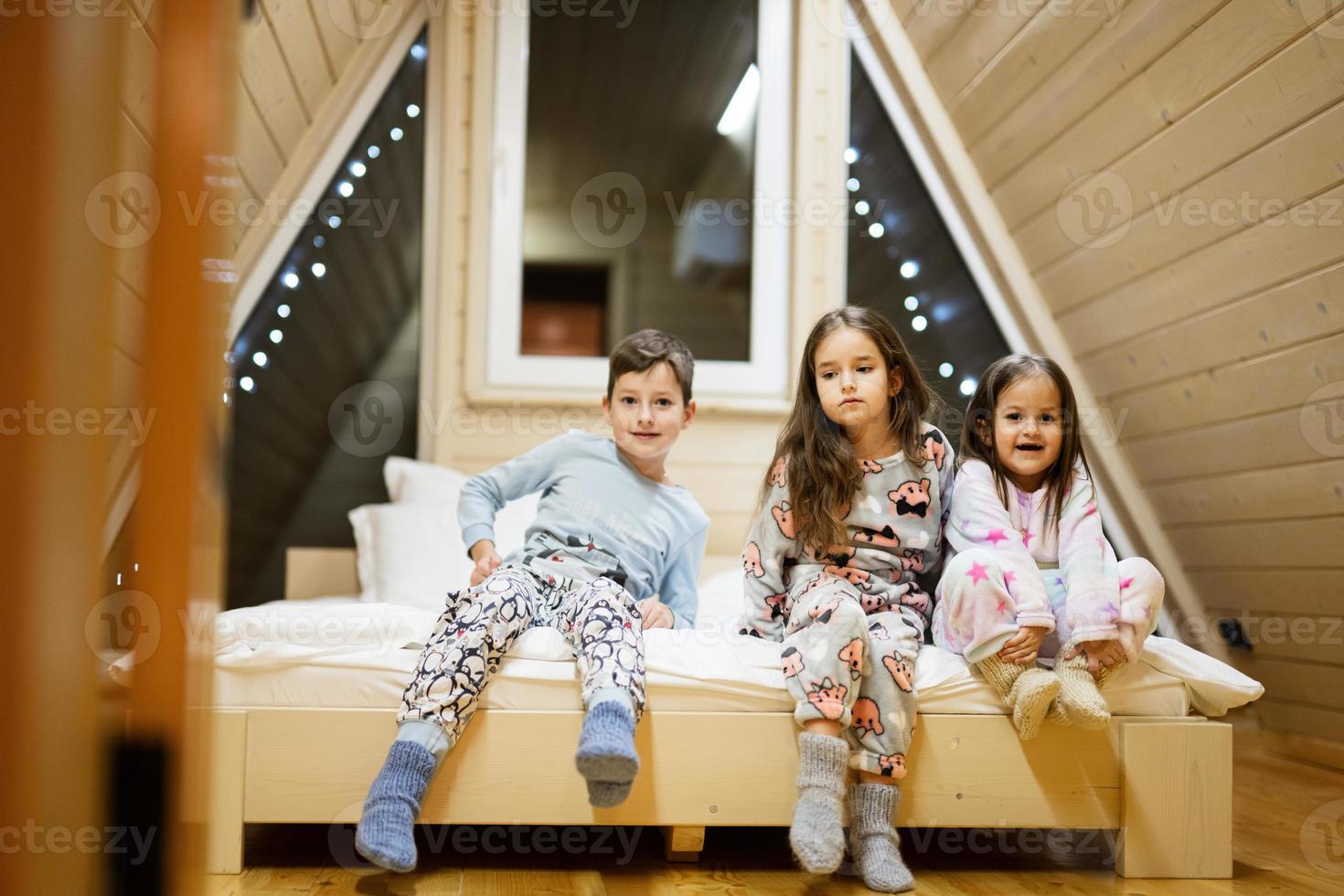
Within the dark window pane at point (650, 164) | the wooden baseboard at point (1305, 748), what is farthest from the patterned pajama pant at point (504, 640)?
the wooden baseboard at point (1305, 748)

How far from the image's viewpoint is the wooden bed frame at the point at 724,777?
4.22ft

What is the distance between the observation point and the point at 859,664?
1313mm

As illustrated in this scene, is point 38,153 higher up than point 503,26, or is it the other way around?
point 503,26

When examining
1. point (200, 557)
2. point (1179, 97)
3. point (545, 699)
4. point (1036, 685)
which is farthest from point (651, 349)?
point (200, 557)

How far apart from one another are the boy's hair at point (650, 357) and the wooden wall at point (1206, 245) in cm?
88

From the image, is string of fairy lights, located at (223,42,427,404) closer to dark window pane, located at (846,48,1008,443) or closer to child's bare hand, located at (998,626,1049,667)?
dark window pane, located at (846,48,1008,443)

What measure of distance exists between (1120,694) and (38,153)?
1342 mm

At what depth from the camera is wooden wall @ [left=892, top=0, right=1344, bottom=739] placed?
156cm

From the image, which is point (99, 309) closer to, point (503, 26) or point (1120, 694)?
point (1120, 694)

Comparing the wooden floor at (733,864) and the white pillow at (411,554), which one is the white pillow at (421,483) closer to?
the white pillow at (411,554)

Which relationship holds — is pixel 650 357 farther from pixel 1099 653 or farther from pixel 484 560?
pixel 1099 653

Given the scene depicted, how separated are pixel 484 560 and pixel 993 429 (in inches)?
30.6

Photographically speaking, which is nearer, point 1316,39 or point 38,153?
point 38,153

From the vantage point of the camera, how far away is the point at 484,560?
156 centimetres
